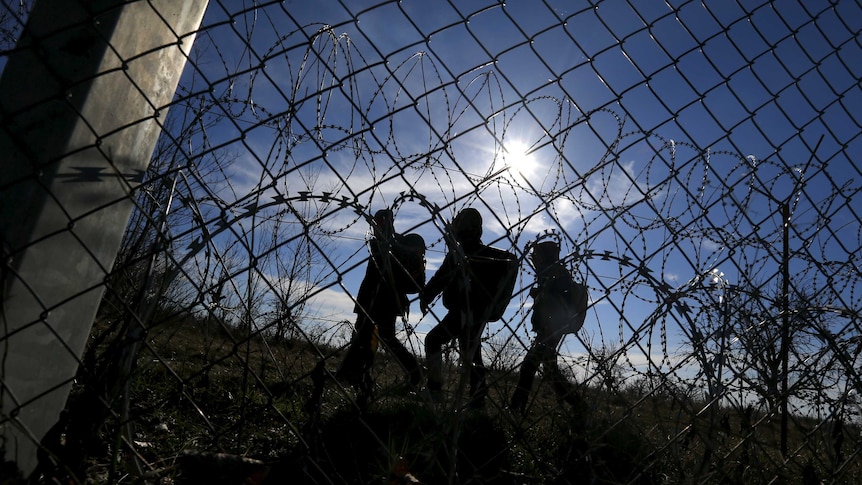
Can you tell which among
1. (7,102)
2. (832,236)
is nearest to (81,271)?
(7,102)

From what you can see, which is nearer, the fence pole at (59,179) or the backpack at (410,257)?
the fence pole at (59,179)

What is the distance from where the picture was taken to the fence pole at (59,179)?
Answer: 3.82ft

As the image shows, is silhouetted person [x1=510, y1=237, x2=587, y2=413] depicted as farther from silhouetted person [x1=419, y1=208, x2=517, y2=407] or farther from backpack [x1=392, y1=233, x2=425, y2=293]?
backpack [x1=392, y1=233, x2=425, y2=293]

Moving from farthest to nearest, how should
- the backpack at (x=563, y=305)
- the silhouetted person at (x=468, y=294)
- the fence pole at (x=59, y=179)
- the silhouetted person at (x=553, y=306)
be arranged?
the backpack at (x=563, y=305) → the silhouetted person at (x=553, y=306) → the silhouetted person at (x=468, y=294) → the fence pole at (x=59, y=179)

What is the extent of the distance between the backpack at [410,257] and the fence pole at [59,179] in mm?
689

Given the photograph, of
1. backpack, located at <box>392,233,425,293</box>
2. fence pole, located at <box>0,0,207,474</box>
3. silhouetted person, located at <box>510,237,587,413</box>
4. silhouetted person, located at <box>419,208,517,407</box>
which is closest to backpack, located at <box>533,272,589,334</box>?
silhouetted person, located at <box>510,237,587,413</box>

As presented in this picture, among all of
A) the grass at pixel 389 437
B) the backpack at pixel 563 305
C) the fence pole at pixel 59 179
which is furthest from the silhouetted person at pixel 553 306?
the fence pole at pixel 59 179

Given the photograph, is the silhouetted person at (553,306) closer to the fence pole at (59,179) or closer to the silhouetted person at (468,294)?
the silhouetted person at (468,294)

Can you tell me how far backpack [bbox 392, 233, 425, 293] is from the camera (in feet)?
4.71

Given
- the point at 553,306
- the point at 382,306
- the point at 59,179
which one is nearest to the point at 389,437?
the point at 553,306

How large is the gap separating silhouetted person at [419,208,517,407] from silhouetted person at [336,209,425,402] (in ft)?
0.34

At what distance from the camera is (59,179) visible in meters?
1.19

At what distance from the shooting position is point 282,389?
4.95 feet

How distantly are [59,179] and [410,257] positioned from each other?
1095 mm
